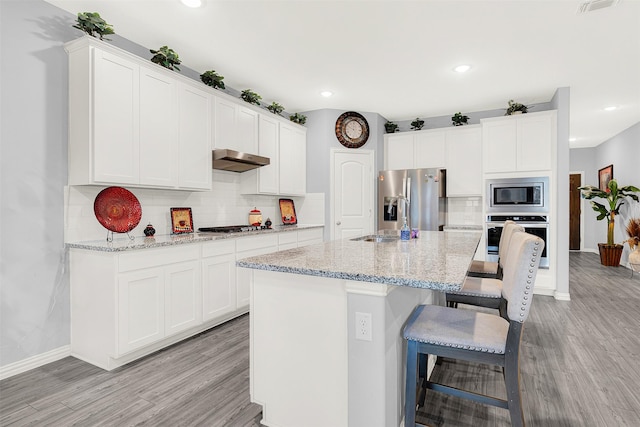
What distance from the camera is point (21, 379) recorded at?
2.23 m

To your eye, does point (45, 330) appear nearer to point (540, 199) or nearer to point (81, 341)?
point (81, 341)

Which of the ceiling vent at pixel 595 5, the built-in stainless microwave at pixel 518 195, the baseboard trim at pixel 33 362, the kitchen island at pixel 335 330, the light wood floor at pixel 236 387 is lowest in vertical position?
the light wood floor at pixel 236 387

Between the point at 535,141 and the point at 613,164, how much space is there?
4.10 metres

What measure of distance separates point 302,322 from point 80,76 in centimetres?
246

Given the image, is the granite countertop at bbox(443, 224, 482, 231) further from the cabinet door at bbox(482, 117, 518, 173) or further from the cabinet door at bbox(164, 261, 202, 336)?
the cabinet door at bbox(164, 261, 202, 336)

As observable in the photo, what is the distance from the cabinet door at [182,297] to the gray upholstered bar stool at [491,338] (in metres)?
1.99

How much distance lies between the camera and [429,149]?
5137 mm

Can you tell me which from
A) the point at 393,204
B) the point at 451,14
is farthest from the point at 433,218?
the point at 451,14

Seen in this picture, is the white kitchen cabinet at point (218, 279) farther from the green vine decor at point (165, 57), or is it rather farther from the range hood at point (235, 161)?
the green vine decor at point (165, 57)

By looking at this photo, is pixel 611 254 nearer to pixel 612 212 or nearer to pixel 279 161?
pixel 612 212

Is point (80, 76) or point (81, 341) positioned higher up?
point (80, 76)

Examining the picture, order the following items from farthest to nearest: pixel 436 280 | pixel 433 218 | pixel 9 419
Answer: pixel 433 218
pixel 9 419
pixel 436 280

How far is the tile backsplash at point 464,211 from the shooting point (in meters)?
5.06

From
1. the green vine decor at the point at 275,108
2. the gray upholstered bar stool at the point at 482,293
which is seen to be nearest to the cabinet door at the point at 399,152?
the green vine decor at the point at 275,108
